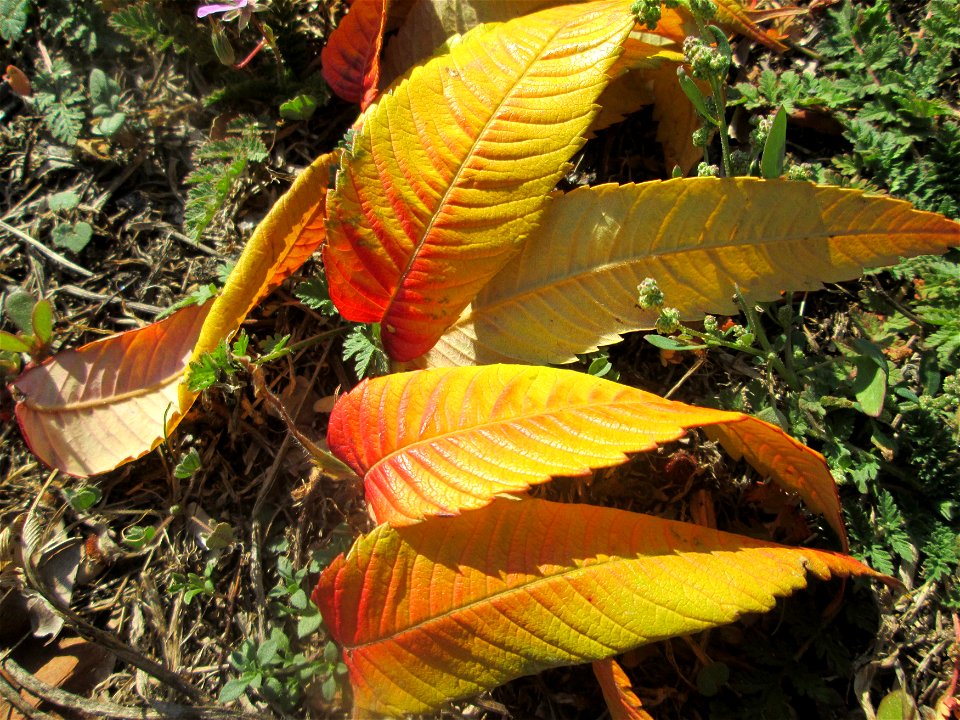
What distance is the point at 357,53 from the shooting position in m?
1.93

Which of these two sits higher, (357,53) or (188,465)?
(357,53)

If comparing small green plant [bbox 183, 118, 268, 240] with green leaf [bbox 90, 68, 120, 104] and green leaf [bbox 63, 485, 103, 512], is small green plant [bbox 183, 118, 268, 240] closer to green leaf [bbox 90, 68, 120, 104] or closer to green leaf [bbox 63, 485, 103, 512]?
green leaf [bbox 90, 68, 120, 104]

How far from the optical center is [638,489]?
1.76 meters

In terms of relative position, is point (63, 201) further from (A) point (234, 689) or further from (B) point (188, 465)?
(A) point (234, 689)

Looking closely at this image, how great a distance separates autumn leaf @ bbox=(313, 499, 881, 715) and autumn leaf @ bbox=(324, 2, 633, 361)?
524mm

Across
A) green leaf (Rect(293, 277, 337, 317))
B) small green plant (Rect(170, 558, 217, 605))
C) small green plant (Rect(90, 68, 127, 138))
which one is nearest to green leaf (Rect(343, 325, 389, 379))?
green leaf (Rect(293, 277, 337, 317))

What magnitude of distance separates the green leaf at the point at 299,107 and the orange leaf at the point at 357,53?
0.31 feet

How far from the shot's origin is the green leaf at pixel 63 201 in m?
2.19

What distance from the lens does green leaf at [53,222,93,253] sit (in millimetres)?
2143

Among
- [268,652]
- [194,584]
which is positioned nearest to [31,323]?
[194,584]

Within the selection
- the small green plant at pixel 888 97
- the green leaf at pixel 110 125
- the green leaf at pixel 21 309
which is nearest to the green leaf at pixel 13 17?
the green leaf at pixel 110 125

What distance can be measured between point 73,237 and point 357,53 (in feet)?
3.30

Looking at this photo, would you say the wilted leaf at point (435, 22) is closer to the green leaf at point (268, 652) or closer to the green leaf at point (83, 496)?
the green leaf at point (83, 496)

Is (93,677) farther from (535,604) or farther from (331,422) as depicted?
(535,604)
